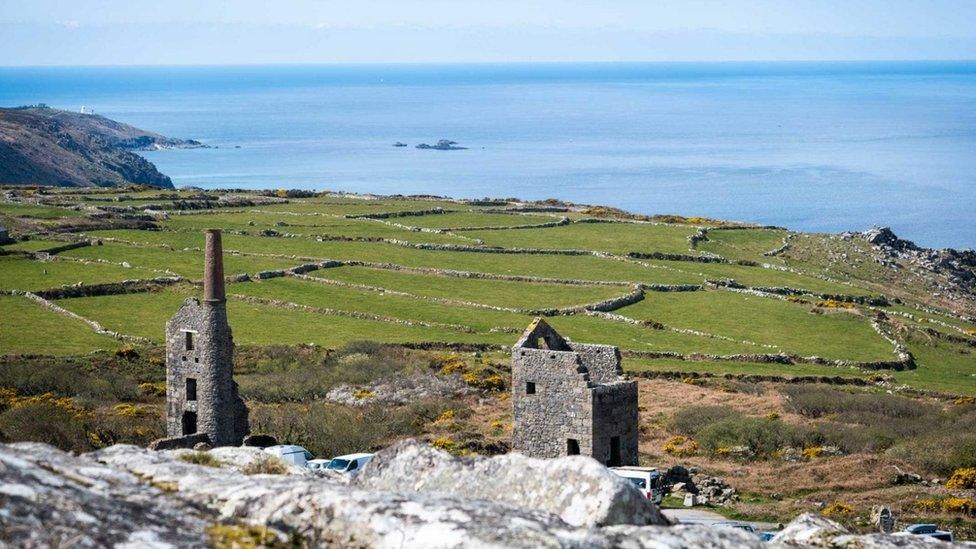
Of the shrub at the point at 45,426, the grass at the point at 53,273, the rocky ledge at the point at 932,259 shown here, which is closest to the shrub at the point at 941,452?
the shrub at the point at 45,426

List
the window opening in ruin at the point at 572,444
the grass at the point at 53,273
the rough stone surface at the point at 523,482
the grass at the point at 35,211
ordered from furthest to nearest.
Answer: the grass at the point at 35,211, the grass at the point at 53,273, the window opening in ruin at the point at 572,444, the rough stone surface at the point at 523,482

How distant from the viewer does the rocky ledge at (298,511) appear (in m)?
8.80

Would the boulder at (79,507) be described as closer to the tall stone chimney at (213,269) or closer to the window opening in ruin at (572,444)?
the window opening in ruin at (572,444)

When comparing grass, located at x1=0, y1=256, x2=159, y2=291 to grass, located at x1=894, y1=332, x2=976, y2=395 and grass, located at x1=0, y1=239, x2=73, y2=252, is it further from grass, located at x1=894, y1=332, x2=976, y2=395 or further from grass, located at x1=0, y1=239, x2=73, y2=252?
grass, located at x1=894, y1=332, x2=976, y2=395

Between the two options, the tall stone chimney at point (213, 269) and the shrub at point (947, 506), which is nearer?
the tall stone chimney at point (213, 269)

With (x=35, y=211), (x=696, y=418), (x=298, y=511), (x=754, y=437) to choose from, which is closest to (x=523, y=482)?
(x=298, y=511)

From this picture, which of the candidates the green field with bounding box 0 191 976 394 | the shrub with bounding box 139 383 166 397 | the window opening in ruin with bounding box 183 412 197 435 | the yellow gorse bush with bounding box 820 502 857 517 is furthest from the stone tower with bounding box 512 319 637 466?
the green field with bounding box 0 191 976 394

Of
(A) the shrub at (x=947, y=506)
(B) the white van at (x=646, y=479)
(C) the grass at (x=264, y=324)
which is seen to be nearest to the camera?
(B) the white van at (x=646, y=479)

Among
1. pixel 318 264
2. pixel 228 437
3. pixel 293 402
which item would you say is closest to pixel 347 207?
pixel 318 264

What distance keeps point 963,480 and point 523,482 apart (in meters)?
30.0

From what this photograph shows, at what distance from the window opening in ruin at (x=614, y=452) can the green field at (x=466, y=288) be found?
26811mm

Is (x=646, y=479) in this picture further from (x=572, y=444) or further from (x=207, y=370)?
(x=207, y=370)

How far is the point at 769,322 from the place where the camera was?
70.3 m

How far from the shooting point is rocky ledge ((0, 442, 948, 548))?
880 centimetres
